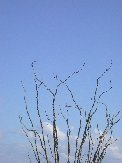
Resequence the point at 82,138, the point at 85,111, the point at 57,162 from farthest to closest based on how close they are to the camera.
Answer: the point at 85,111
the point at 82,138
the point at 57,162

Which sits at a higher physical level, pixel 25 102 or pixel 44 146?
pixel 25 102

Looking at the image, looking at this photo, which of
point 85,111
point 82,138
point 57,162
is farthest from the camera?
point 85,111

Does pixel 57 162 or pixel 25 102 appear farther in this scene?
pixel 25 102

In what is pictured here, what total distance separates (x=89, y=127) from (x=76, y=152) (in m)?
0.39

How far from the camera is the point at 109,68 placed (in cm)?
401

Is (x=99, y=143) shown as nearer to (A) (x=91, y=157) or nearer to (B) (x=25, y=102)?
(A) (x=91, y=157)

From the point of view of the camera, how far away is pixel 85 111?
3588 millimetres

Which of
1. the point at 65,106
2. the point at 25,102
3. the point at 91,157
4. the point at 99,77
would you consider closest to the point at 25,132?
the point at 25,102

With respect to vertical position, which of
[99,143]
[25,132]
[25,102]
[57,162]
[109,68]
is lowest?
[57,162]

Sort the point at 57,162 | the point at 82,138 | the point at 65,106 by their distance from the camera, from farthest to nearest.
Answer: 1. the point at 65,106
2. the point at 82,138
3. the point at 57,162

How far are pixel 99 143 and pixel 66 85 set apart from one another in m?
0.92

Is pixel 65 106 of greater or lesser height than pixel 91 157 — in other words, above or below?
above

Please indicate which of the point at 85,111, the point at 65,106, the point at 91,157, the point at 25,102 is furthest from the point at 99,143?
the point at 25,102

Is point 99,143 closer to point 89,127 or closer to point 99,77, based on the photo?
point 89,127
